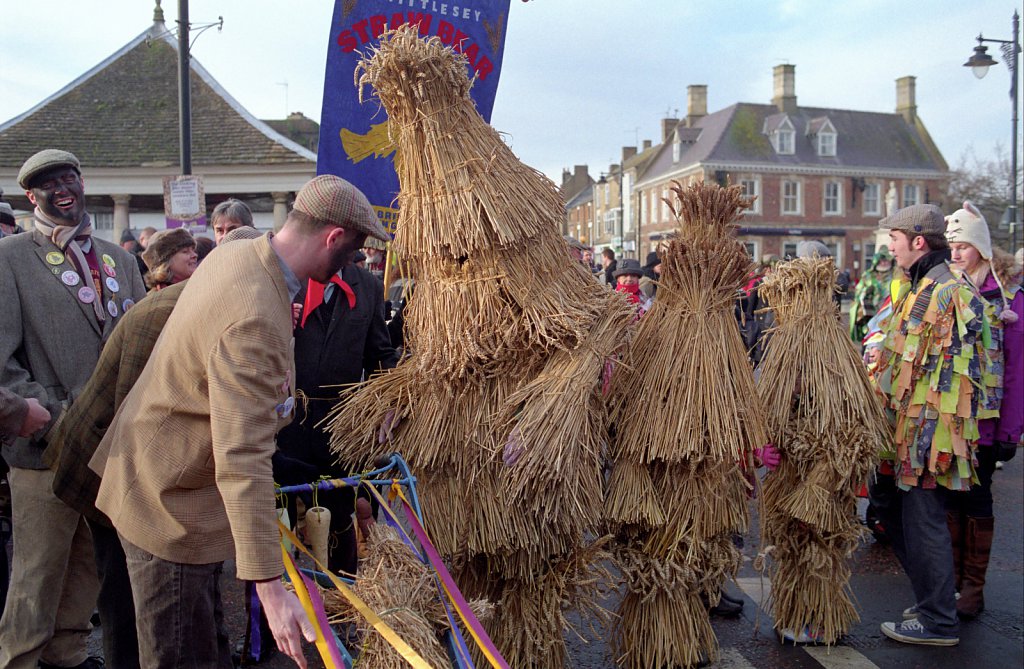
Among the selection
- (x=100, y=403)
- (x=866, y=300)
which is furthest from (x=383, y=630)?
(x=866, y=300)

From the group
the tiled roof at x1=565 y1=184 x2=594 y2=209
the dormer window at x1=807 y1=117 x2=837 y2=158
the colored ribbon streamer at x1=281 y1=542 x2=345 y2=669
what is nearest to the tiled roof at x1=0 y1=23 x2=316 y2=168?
the colored ribbon streamer at x1=281 y1=542 x2=345 y2=669

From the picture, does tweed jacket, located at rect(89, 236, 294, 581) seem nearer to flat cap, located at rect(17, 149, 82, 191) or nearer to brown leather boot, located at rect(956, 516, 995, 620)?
flat cap, located at rect(17, 149, 82, 191)

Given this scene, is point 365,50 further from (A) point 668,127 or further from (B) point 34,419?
(A) point 668,127

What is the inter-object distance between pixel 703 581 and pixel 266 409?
216 cm

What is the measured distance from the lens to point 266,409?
2.12 metres

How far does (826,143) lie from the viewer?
43.8 metres

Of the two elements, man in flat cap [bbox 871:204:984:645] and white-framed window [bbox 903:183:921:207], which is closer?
man in flat cap [bbox 871:204:984:645]

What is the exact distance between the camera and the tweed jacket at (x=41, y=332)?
324 centimetres

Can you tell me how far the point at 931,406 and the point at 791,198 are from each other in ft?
138

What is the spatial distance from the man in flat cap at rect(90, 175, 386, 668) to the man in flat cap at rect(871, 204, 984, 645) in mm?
2995

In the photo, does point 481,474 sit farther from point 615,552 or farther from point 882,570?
point 882,570

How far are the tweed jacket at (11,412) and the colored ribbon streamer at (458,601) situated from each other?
53.6 inches

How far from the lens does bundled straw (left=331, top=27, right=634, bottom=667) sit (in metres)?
2.91

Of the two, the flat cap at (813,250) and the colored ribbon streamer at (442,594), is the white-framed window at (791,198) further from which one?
the colored ribbon streamer at (442,594)
